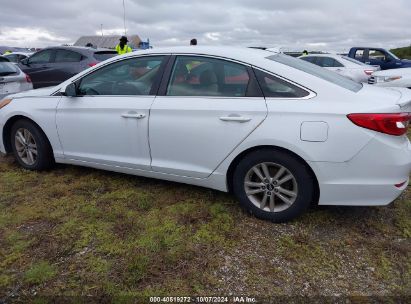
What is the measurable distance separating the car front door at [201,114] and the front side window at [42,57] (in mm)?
8152

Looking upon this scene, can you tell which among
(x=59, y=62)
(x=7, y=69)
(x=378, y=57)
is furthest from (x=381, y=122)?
(x=378, y=57)

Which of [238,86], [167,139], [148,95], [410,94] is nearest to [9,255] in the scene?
[167,139]

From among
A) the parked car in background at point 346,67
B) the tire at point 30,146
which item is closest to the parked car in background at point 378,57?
the parked car in background at point 346,67

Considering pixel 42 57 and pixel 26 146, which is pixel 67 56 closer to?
pixel 42 57

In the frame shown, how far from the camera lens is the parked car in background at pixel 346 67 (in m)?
11.3

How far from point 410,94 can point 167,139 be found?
7.23ft

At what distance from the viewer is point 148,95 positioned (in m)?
3.61

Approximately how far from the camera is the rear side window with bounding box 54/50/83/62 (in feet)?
32.3

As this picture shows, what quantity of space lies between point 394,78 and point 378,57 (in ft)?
31.6

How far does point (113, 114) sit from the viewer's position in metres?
3.71

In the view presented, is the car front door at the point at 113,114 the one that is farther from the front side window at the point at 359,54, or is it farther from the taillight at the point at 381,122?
the front side window at the point at 359,54

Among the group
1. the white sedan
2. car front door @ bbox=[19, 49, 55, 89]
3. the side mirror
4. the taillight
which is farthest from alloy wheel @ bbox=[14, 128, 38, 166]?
car front door @ bbox=[19, 49, 55, 89]

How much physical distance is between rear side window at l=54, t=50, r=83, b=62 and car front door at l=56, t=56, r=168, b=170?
20.8ft

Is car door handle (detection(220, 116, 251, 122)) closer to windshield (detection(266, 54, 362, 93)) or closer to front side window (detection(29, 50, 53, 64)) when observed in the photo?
windshield (detection(266, 54, 362, 93))
